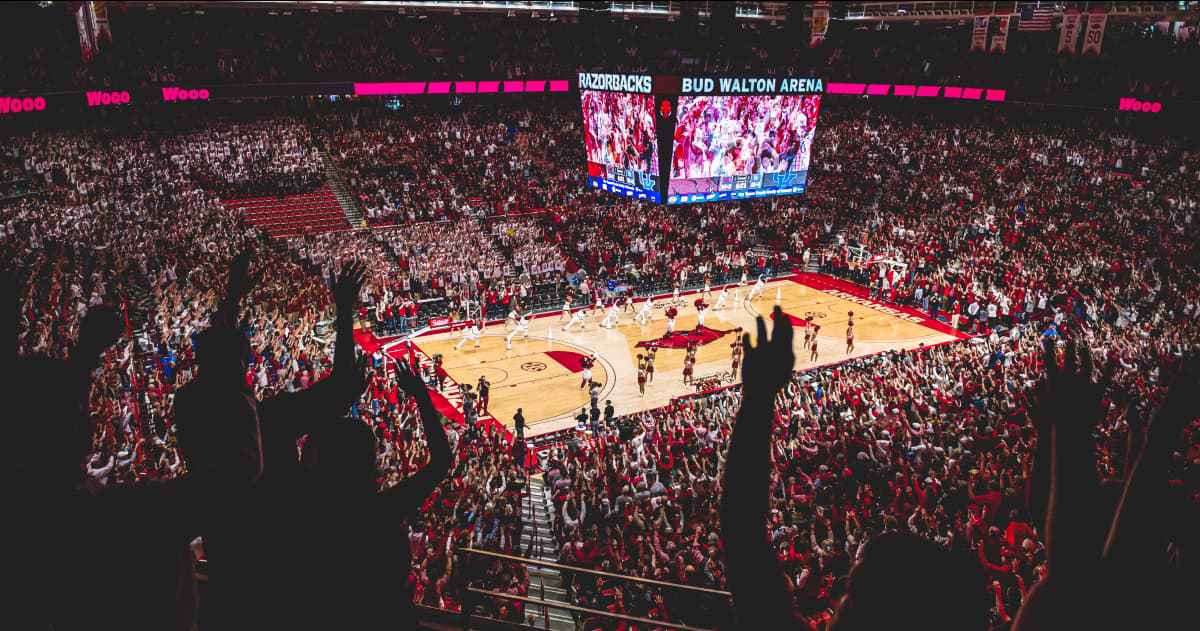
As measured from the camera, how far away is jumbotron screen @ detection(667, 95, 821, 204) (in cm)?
3034

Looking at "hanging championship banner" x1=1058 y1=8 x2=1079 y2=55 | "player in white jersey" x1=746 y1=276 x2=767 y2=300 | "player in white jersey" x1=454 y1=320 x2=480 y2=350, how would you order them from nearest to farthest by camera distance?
"player in white jersey" x1=454 y1=320 x2=480 y2=350 < "player in white jersey" x1=746 y1=276 x2=767 y2=300 < "hanging championship banner" x1=1058 y1=8 x2=1079 y2=55

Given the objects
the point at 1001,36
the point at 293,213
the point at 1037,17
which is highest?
the point at 1037,17

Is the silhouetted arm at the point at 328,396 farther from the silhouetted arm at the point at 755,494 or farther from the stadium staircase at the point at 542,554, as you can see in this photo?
the stadium staircase at the point at 542,554

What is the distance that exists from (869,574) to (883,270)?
34489mm

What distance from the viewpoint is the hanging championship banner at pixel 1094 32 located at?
3791 cm

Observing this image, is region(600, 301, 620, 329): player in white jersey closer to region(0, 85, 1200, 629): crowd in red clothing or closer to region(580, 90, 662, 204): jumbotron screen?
region(0, 85, 1200, 629): crowd in red clothing

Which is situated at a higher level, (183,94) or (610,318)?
(183,94)

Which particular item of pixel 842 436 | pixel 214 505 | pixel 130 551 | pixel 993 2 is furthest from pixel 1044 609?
pixel 993 2

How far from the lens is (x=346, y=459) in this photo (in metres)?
2.84

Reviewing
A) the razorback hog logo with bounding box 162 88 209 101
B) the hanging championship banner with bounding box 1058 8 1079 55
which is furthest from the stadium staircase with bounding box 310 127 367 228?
the hanging championship banner with bounding box 1058 8 1079 55

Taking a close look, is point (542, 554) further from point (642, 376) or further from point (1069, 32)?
point (1069, 32)

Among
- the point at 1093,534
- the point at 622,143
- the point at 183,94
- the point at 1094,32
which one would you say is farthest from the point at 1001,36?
the point at 1093,534

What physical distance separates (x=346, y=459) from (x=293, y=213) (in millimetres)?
37120

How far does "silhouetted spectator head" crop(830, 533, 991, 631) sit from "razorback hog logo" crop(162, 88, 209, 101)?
140 feet
